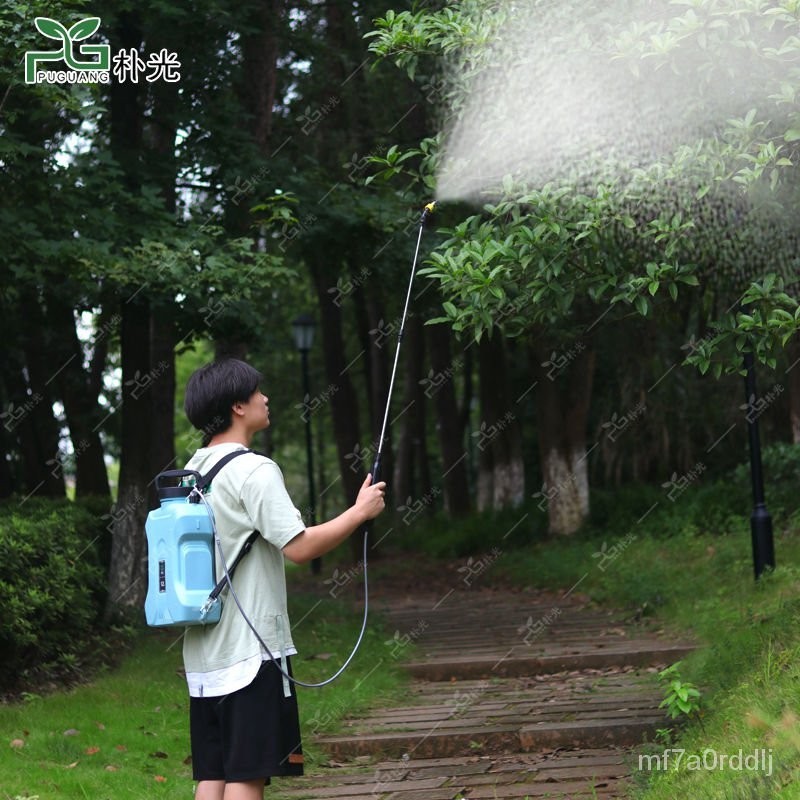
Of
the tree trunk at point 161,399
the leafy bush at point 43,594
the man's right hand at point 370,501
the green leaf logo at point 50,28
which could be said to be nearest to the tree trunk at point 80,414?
the tree trunk at point 161,399

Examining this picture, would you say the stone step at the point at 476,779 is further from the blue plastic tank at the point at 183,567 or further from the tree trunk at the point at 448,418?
the tree trunk at the point at 448,418

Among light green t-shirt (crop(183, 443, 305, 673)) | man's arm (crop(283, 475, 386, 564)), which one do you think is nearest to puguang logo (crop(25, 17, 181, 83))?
light green t-shirt (crop(183, 443, 305, 673))

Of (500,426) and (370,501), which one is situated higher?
(500,426)

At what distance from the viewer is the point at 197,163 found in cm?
1157

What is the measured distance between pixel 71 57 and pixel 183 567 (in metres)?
6.34

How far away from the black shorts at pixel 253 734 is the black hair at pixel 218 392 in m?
0.92

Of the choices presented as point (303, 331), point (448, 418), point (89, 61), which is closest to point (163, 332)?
point (89, 61)

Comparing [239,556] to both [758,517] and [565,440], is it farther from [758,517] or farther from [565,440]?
[565,440]

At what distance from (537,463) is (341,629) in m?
14.0

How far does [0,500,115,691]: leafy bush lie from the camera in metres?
8.52

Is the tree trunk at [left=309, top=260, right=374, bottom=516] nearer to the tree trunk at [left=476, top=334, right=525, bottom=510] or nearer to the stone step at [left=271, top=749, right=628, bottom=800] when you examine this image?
the tree trunk at [left=476, top=334, right=525, bottom=510]

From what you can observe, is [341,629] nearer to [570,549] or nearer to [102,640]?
[102,640]

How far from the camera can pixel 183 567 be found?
4.26m

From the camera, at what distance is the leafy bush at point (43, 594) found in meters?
8.52
